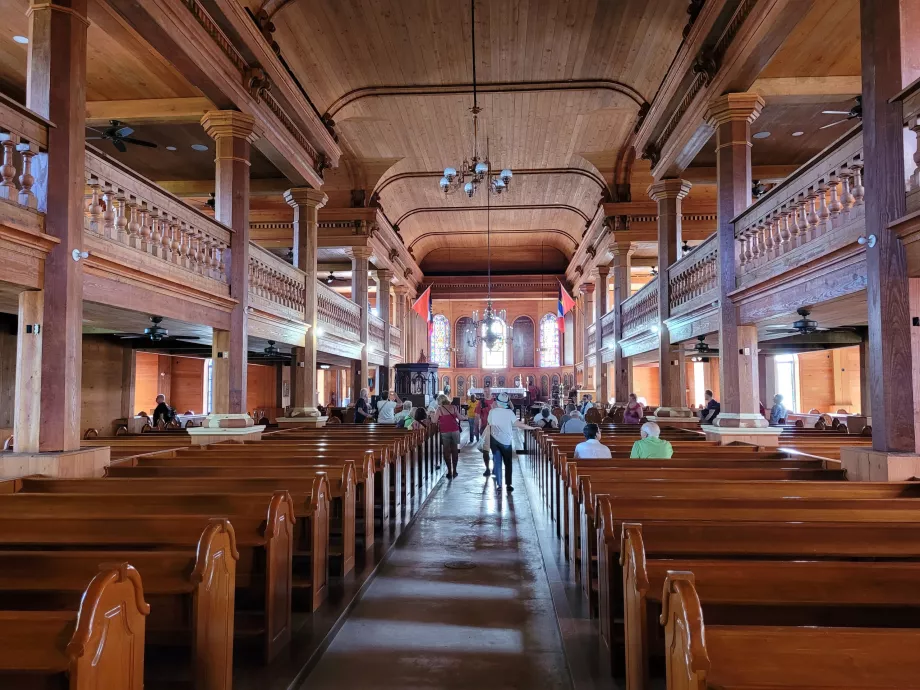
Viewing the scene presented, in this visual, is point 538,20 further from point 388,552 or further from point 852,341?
point 852,341

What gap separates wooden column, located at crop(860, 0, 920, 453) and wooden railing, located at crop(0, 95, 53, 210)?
→ 596cm

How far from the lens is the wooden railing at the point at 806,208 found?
16.2ft

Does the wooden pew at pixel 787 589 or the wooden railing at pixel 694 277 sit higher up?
the wooden railing at pixel 694 277

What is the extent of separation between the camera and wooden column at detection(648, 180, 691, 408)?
10203 millimetres

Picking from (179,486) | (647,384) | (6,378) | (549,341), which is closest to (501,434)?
(179,486)

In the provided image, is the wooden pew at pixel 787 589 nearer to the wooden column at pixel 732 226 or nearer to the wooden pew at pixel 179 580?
the wooden pew at pixel 179 580

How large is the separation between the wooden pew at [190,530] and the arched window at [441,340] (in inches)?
993

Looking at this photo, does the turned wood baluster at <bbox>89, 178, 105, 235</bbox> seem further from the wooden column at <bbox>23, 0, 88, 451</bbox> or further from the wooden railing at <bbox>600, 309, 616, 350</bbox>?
the wooden railing at <bbox>600, 309, 616, 350</bbox>

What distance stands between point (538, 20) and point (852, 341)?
314 inches

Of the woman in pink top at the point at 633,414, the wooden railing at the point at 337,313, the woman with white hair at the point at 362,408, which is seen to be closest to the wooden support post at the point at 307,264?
the wooden railing at the point at 337,313

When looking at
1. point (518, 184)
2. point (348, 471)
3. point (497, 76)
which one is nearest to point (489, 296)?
point (518, 184)

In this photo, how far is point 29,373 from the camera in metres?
4.47

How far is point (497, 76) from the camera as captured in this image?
9.98 metres

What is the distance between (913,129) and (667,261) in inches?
239
